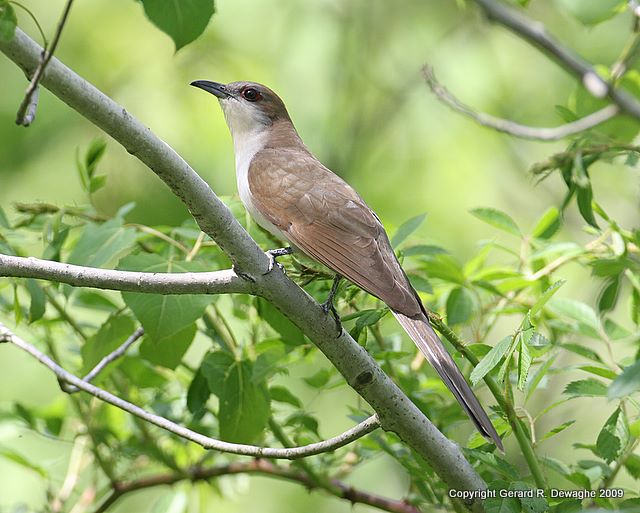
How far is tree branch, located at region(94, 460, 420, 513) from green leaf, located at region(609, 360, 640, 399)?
153cm

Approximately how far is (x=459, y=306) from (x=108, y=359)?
130 centimetres

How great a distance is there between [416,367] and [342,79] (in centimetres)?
400

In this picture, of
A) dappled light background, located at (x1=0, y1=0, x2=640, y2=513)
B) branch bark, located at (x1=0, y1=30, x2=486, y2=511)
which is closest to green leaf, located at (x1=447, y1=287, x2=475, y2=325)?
branch bark, located at (x1=0, y1=30, x2=486, y2=511)

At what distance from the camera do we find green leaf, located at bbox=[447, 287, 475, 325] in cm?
320

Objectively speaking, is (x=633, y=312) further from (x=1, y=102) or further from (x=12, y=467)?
(x=1, y=102)

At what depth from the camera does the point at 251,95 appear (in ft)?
16.3

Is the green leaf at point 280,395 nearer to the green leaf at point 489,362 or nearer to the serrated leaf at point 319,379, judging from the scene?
the serrated leaf at point 319,379

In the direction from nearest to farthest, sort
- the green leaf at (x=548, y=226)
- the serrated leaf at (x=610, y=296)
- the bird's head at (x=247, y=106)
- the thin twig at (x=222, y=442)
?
the thin twig at (x=222, y=442) < the serrated leaf at (x=610, y=296) < the green leaf at (x=548, y=226) < the bird's head at (x=247, y=106)

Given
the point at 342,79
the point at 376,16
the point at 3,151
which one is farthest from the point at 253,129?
the point at 376,16

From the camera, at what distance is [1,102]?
6.80m

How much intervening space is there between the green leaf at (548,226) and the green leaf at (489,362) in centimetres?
127

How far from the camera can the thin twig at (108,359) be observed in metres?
2.94

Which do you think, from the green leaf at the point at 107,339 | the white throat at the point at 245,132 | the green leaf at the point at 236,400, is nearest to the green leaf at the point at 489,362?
the green leaf at the point at 236,400

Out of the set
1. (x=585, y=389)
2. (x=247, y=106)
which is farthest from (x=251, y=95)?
(x=585, y=389)
